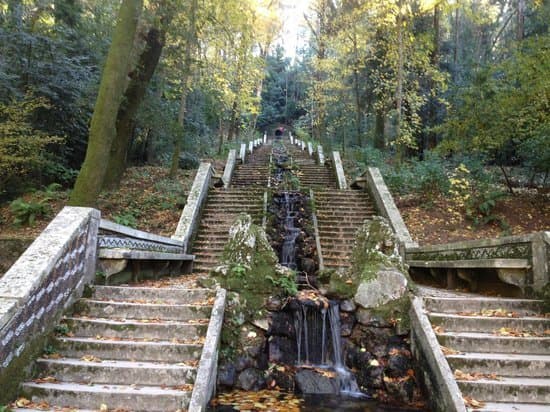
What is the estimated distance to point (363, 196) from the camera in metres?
14.0

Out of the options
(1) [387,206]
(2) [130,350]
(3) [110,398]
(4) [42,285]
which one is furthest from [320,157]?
(3) [110,398]

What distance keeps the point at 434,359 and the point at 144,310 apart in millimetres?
3860

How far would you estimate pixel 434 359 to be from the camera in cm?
525

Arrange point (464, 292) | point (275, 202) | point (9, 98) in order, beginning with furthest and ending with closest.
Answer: point (275, 202)
point (9, 98)
point (464, 292)

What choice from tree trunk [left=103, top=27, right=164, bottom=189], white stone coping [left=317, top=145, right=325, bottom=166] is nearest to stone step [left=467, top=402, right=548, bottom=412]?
tree trunk [left=103, top=27, right=164, bottom=189]

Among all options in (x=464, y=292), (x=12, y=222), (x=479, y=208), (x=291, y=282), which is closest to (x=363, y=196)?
(x=479, y=208)

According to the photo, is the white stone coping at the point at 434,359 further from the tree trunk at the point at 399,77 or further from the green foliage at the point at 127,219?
the tree trunk at the point at 399,77

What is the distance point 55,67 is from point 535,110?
45.2ft

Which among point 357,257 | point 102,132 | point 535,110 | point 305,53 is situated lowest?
point 357,257

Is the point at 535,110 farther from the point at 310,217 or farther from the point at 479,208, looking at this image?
the point at 310,217

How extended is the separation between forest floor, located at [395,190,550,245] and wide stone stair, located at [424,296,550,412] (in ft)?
15.9

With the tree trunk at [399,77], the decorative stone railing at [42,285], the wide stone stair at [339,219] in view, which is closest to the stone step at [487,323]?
the wide stone stair at [339,219]

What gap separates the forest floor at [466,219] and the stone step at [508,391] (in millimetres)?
6427

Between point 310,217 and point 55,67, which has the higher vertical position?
point 55,67
